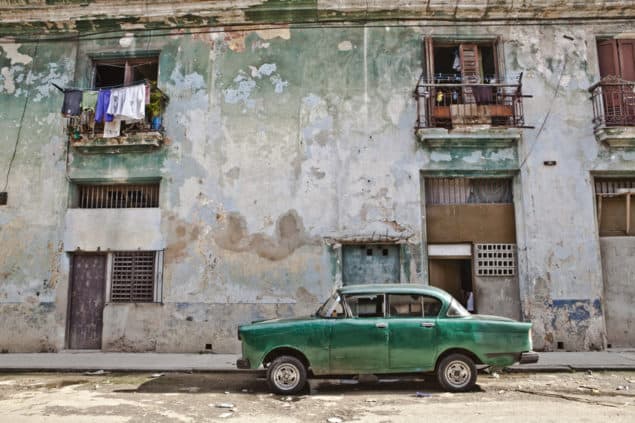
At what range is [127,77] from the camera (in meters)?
11.9

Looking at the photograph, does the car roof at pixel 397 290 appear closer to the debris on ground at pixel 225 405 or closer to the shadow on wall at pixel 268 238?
the debris on ground at pixel 225 405

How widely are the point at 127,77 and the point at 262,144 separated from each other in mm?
3814

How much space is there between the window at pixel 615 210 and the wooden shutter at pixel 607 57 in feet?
8.80

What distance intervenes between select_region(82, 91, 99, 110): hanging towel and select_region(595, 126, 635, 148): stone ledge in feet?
37.7

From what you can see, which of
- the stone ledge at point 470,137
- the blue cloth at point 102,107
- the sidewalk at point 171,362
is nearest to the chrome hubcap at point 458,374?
the sidewalk at point 171,362

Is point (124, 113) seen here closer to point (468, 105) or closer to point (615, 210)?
point (468, 105)

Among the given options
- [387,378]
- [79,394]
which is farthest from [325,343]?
[79,394]

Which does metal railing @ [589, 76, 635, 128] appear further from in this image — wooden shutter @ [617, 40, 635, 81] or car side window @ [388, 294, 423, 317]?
car side window @ [388, 294, 423, 317]

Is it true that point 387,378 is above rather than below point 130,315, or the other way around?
below

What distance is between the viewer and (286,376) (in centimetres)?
696

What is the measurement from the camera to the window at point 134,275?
443 inches

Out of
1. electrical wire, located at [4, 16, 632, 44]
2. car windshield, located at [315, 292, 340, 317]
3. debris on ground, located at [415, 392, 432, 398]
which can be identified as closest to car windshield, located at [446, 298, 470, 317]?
debris on ground, located at [415, 392, 432, 398]

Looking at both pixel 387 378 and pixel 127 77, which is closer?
pixel 387 378

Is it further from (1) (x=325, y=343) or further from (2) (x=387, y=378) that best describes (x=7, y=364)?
(2) (x=387, y=378)
